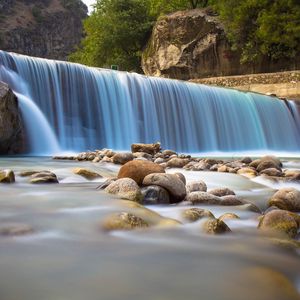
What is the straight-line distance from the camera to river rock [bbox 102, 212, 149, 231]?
10.1ft

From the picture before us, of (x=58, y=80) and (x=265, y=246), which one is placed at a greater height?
(x=58, y=80)

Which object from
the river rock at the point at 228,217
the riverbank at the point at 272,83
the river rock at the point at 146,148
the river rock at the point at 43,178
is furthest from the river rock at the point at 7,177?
the riverbank at the point at 272,83

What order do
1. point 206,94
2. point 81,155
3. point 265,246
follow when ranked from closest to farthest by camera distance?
point 265,246, point 81,155, point 206,94

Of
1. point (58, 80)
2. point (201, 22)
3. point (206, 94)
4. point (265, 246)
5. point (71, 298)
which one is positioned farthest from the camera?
point (201, 22)

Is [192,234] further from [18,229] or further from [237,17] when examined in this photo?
[237,17]

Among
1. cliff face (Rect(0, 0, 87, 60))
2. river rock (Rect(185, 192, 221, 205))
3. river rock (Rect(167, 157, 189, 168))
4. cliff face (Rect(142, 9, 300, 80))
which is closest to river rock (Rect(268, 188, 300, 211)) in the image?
river rock (Rect(185, 192, 221, 205))

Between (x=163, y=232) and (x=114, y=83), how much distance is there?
11.9 metres

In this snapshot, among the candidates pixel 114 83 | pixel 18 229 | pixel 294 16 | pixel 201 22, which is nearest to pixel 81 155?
pixel 114 83

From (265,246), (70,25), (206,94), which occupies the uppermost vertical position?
(70,25)

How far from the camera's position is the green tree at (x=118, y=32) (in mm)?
30938

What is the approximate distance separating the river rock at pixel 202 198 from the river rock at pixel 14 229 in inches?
71.8

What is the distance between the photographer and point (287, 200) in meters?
4.09

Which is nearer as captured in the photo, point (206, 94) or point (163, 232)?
point (163, 232)

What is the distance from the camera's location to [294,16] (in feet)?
74.1
